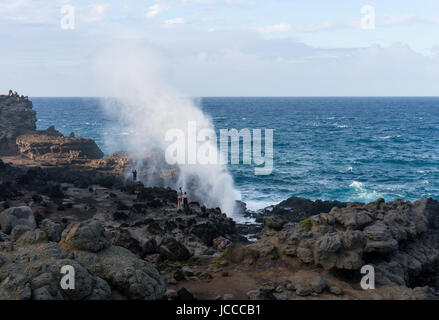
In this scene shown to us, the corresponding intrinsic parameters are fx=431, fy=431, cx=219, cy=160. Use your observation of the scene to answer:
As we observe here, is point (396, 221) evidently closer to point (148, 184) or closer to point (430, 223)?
point (430, 223)

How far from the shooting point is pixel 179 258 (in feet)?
66.0

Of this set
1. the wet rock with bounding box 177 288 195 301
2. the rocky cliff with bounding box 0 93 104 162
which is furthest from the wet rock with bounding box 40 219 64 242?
the rocky cliff with bounding box 0 93 104 162

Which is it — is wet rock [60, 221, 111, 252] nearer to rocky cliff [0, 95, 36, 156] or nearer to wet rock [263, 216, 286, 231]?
wet rock [263, 216, 286, 231]

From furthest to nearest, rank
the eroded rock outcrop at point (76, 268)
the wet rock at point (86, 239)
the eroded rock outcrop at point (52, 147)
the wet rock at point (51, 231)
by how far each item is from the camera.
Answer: the eroded rock outcrop at point (52, 147) → the wet rock at point (51, 231) → the wet rock at point (86, 239) → the eroded rock outcrop at point (76, 268)

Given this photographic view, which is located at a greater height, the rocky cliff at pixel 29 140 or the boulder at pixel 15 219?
the rocky cliff at pixel 29 140

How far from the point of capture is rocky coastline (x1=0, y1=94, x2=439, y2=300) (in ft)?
41.5

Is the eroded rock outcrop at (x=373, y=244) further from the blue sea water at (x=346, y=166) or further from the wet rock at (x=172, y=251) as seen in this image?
the blue sea water at (x=346, y=166)

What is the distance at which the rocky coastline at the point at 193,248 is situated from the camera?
41.5 ft

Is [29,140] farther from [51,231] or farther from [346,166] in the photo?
[346,166]

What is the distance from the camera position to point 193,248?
77.9 feet

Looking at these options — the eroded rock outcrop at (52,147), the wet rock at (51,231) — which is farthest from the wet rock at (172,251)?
the eroded rock outcrop at (52,147)
